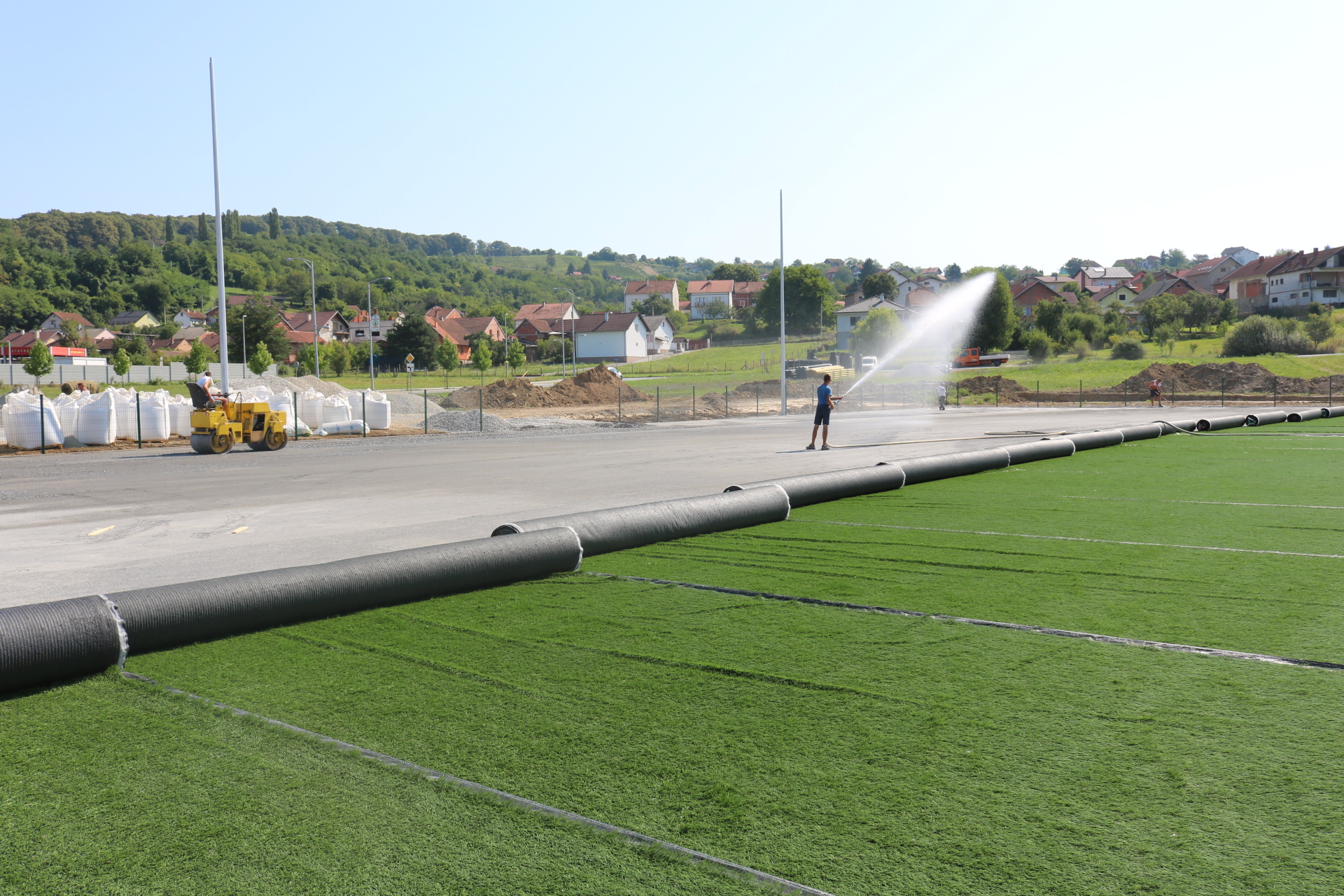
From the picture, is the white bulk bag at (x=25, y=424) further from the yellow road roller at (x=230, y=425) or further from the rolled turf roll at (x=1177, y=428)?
the rolled turf roll at (x=1177, y=428)

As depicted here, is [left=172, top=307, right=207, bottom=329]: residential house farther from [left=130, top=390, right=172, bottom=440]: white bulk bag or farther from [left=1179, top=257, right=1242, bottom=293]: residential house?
[left=1179, top=257, right=1242, bottom=293]: residential house

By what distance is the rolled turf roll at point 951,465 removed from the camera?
43.7 ft

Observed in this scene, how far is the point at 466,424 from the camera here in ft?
113

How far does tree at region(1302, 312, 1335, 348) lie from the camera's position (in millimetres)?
78875

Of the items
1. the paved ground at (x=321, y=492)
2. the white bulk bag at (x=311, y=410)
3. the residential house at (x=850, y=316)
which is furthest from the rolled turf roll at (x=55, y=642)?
the residential house at (x=850, y=316)

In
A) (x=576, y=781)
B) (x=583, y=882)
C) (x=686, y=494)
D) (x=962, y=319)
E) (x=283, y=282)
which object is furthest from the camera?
(x=283, y=282)

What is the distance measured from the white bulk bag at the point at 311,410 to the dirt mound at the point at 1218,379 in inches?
1790

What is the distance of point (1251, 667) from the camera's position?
5.01m

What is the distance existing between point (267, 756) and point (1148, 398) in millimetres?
57997

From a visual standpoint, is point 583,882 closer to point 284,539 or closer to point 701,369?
point 284,539

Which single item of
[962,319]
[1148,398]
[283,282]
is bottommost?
[1148,398]

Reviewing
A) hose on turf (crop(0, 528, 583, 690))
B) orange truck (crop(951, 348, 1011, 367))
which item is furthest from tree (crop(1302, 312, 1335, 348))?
hose on turf (crop(0, 528, 583, 690))

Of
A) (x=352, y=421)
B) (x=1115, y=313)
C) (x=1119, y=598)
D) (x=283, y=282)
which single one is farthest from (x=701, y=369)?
(x=283, y=282)

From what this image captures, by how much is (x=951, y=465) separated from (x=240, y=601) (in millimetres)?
10592
